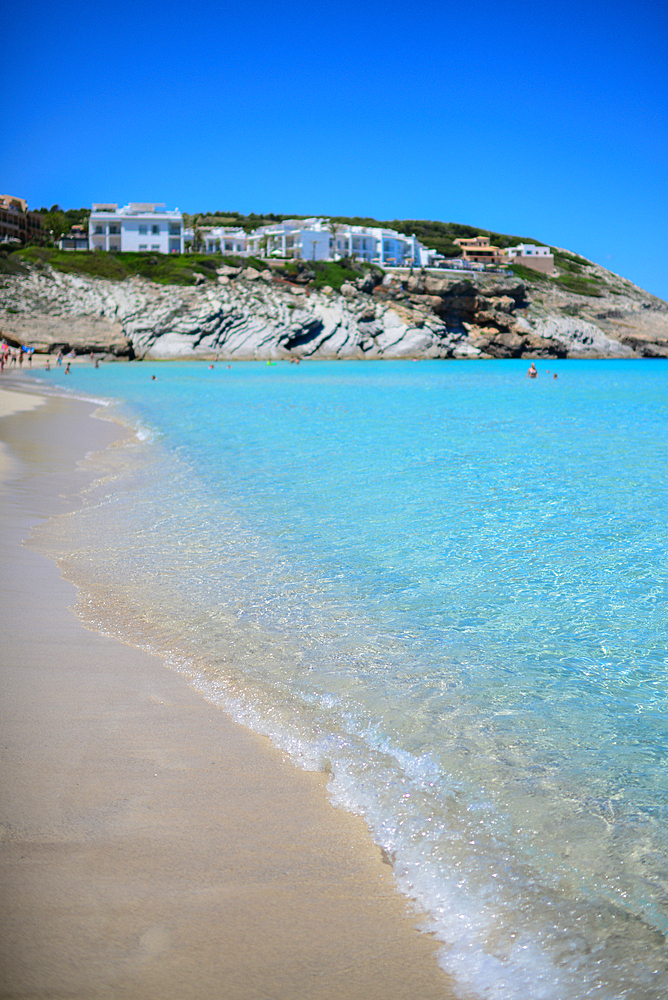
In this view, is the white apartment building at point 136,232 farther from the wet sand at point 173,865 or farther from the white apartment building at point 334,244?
the wet sand at point 173,865

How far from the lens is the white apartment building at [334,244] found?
4572 inches

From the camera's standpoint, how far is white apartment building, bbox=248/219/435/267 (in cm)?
11612

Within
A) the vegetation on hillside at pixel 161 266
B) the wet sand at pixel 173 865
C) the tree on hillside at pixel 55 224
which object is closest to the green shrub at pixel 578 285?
the vegetation on hillside at pixel 161 266

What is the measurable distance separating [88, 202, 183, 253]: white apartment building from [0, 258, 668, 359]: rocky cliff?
66.7 feet

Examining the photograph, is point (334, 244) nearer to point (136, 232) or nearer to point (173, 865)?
point (136, 232)

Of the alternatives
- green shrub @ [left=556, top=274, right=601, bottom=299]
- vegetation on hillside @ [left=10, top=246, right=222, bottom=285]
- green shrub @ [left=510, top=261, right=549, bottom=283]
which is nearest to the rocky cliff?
vegetation on hillside @ [left=10, top=246, right=222, bottom=285]

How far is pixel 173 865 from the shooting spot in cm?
284

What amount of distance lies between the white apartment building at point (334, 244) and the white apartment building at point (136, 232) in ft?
56.1

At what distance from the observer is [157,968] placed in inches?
93.4

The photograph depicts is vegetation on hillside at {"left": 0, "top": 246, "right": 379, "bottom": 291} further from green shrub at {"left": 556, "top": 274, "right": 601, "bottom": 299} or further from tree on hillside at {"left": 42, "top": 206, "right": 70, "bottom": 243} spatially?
green shrub at {"left": 556, "top": 274, "right": 601, "bottom": 299}

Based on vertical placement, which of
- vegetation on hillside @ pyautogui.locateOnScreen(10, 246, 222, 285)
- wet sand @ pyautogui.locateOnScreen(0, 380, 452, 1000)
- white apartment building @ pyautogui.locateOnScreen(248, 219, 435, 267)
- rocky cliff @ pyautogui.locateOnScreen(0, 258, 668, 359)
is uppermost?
white apartment building @ pyautogui.locateOnScreen(248, 219, 435, 267)

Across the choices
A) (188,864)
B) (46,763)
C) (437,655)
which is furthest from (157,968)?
(437,655)

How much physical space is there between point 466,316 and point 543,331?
1372 centimetres

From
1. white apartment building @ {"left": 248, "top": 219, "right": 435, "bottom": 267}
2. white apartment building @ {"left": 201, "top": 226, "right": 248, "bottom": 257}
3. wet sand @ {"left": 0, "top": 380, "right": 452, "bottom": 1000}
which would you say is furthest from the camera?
white apartment building @ {"left": 201, "top": 226, "right": 248, "bottom": 257}
